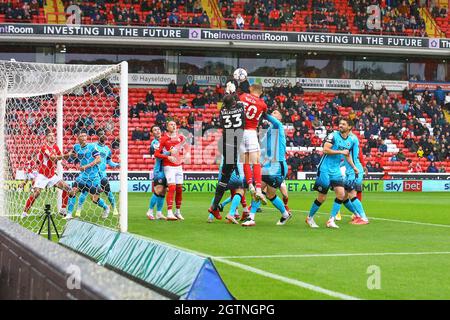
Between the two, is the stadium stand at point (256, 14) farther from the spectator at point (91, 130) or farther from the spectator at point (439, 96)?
the spectator at point (91, 130)

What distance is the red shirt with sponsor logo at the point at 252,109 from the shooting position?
13297 mm

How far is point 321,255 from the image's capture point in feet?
31.4

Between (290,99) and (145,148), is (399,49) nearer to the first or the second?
(290,99)

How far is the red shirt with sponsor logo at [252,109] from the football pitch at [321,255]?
1879mm

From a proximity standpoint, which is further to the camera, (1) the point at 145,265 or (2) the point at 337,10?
(2) the point at 337,10

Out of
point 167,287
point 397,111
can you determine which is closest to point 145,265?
point 167,287

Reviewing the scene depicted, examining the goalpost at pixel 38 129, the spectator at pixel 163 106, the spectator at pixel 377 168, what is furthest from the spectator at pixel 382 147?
the goalpost at pixel 38 129

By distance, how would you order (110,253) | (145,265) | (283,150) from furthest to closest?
(283,150) → (110,253) → (145,265)

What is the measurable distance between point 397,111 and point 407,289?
118 feet

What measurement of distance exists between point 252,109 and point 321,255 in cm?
434

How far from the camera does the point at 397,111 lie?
41.8 meters

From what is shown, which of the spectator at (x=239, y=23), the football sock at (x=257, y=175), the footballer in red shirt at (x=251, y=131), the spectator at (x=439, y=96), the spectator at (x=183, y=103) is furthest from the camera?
the spectator at (x=439, y=96)

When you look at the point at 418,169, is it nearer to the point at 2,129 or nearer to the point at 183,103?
the point at 183,103

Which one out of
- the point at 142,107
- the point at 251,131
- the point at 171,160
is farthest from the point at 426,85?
the point at 251,131
